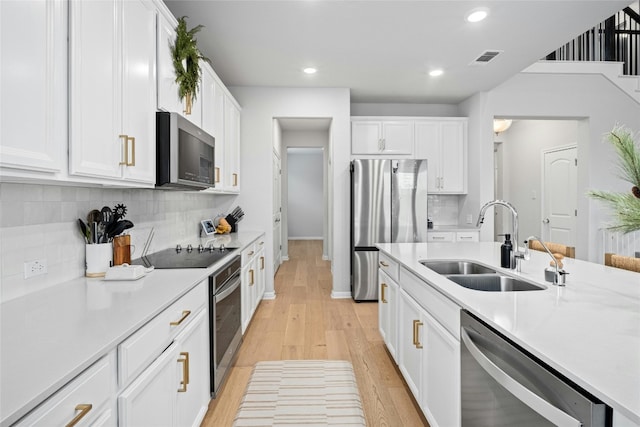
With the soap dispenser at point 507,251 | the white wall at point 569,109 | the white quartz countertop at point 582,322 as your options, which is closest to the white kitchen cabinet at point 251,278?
the white quartz countertop at point 582,322

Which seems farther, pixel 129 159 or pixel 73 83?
pixel 129 159

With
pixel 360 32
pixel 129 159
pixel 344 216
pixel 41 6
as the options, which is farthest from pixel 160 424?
pixel 344 216


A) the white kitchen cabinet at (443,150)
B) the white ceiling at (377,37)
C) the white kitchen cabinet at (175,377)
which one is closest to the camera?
the white kitchen cabinet at (175,377)

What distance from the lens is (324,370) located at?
268 centimetres

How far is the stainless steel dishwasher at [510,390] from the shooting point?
32.0 inches

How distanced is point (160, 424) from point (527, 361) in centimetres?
132

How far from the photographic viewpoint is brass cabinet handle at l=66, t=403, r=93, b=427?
2.78 feet

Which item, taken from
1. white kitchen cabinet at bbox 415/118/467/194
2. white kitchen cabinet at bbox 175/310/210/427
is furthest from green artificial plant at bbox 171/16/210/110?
white kitchen cabinet at bbox 415/118/467/194

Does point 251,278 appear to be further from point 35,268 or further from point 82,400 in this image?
point 82,400

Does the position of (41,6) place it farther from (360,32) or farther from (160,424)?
(360,32)

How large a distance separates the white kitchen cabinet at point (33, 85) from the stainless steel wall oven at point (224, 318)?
112 centimetres

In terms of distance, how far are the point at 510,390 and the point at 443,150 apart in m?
4.39

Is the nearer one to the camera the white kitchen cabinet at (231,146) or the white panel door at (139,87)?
the white panel door at (139,87)

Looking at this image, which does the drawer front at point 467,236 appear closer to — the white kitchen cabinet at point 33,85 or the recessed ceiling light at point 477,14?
the recessed ceiling light at point 477,14
